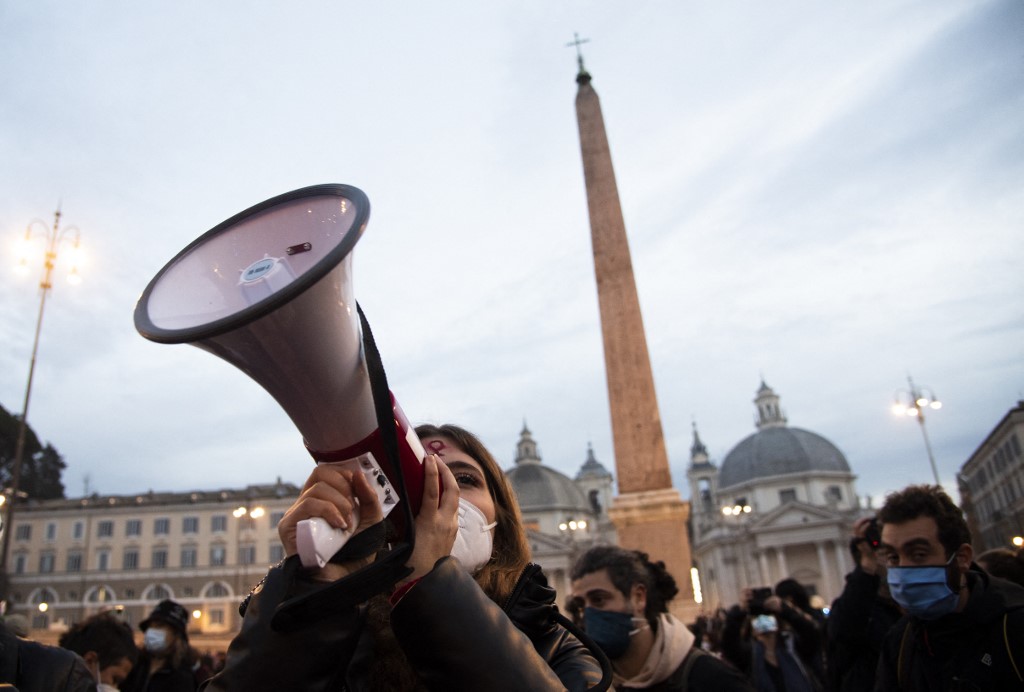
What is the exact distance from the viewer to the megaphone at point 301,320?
123 centimetres

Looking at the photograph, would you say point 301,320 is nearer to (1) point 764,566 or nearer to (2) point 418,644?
(2) point 418,644

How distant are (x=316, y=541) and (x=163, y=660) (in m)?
4.75

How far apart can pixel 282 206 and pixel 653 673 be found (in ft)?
9.30

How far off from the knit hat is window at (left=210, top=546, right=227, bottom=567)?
Answer: 53502 mm

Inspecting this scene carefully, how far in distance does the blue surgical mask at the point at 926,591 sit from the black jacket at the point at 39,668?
3406 mm

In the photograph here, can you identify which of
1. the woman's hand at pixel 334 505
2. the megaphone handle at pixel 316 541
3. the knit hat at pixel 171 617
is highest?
the knit hat at pixel 171 617

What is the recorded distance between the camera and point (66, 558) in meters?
54.6

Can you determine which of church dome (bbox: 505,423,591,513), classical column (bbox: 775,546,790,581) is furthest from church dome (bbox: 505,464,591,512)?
classical column (bbox: 775,546,790,581)

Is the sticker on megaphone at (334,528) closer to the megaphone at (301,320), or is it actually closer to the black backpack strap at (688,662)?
the megaphone at (301,320)

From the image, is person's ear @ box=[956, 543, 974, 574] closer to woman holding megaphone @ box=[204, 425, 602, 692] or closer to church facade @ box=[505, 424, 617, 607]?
woman holding megaphone @ box=[204, 425, 602, 692]

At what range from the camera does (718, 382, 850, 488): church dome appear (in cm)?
7500

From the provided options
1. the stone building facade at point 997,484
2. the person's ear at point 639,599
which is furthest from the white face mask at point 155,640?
the stone building facade at point 997,484

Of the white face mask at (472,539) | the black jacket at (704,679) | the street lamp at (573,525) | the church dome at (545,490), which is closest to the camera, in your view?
the white face mask at (472,539)

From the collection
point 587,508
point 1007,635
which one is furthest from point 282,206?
point 587,508
